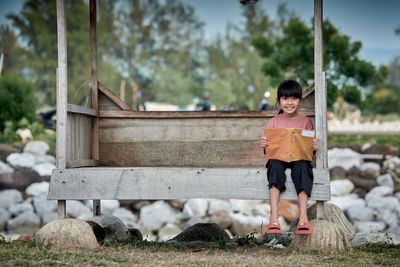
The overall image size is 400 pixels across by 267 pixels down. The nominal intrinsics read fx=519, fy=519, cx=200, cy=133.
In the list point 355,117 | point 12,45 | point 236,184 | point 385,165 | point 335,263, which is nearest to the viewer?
point 335,263

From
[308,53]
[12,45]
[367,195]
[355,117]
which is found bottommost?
[367,195]

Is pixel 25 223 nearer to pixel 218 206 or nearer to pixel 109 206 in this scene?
pixel 109 206

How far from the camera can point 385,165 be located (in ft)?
50.0

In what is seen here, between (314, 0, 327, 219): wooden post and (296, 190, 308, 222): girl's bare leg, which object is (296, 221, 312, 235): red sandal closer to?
(296, 190, 308, 222): girl's bare leg

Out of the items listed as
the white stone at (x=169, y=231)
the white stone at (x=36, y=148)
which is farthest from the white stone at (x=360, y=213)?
the white stone at (x=36, y=148)

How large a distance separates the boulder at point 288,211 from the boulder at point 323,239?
757cm

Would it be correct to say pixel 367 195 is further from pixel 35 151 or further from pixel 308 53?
pixel 35 151

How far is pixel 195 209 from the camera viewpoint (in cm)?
1337

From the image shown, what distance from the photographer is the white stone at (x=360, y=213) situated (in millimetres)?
12594

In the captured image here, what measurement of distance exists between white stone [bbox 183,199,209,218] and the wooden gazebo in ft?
20.4

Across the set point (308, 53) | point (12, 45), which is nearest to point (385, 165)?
point (308, 53)

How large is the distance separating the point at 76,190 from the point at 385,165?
1209 cm

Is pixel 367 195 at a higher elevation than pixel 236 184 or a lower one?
lower

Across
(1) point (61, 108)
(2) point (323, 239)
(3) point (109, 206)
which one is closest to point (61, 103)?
(1) point (61, 108)
